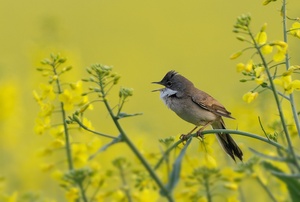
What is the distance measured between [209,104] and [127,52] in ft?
44.7

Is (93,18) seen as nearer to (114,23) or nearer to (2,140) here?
(114,23)

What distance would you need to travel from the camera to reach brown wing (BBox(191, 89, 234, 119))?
4.82 metres

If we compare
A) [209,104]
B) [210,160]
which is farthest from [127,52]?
[210,160]

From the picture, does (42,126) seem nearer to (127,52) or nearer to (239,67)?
(239,67)

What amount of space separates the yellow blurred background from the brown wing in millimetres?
737

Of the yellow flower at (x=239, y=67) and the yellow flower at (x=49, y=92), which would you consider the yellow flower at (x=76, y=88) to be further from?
the yellow flower at (x=239, y=67)

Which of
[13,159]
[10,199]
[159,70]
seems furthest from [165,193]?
[159,70]

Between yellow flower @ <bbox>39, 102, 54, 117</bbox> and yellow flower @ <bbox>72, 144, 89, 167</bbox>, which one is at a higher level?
yellow flower @ <bbox>39, 102, 54, 117</bbox>

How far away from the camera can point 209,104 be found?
4941 millimetres

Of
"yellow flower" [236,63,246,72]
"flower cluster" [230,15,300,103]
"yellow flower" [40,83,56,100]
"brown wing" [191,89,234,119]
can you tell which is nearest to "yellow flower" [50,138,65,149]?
"yellow flower" [40,83,56,100]

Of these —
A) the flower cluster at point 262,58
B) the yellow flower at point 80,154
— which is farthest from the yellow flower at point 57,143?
the flower cluster at point 262,58

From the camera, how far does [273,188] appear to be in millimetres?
5359

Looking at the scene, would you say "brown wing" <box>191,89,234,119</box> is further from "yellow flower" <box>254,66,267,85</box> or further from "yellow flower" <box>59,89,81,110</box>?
"yellow flower" <box>254,66,267,85</box>

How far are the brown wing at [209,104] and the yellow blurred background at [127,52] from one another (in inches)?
29.0
